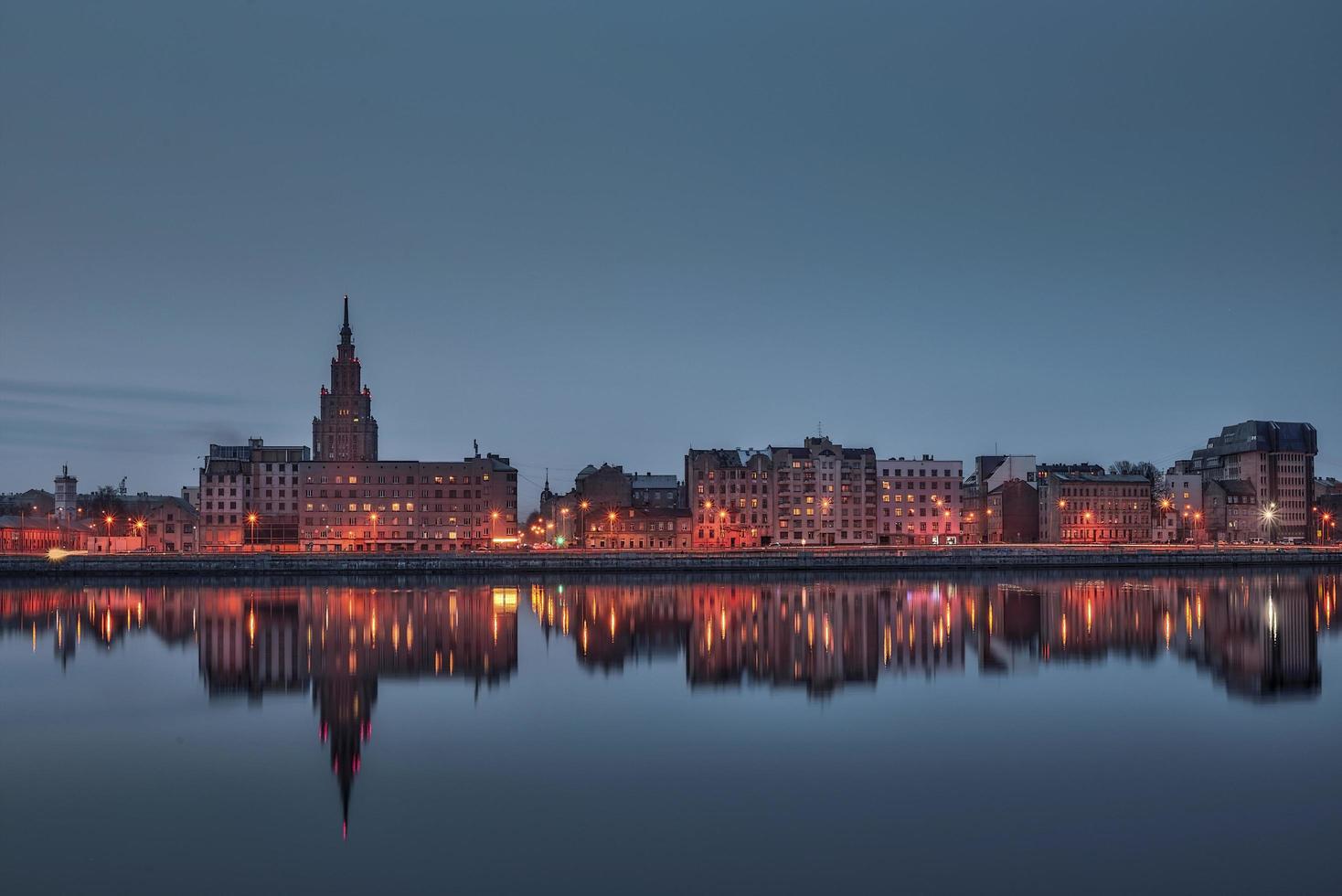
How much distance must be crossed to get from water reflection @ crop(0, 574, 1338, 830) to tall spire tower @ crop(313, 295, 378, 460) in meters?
87.6

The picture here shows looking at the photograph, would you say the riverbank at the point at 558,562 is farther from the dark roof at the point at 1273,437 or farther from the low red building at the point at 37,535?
the dark roof at the point at 1273,437

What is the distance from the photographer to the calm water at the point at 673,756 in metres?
18.4

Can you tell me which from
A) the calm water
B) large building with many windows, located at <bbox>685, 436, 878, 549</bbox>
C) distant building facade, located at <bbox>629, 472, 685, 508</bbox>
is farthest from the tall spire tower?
the calm water

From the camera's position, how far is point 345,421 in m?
173

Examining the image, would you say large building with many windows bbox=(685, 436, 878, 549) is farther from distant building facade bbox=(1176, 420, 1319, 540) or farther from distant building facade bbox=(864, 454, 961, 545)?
distant building facade bbox=(1176, 420, 1319, 540)

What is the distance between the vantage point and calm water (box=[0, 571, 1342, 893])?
18438 millimetres

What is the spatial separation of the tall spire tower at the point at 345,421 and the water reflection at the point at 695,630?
8764 centimetres

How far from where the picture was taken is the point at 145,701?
3566cm

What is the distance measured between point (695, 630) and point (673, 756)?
26223 millimetres

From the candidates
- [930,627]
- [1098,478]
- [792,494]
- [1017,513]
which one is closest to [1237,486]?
[1098,478]

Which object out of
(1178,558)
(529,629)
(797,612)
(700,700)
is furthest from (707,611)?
(1178,558)

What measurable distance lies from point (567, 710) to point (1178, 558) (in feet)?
283

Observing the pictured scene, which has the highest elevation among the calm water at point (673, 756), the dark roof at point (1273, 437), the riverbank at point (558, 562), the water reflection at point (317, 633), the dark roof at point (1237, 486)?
the dark roof at point (1273, 437)

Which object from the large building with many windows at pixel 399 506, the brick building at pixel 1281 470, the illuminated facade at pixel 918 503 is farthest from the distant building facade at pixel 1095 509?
the large building with many windows at pixel 399 506
